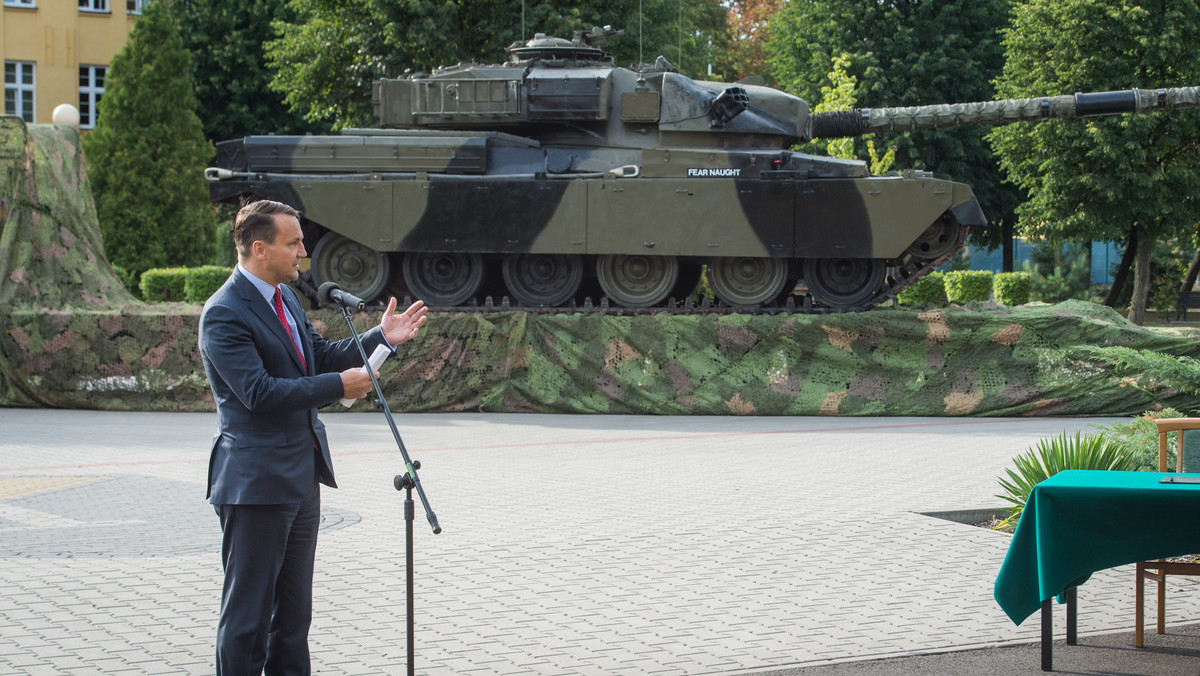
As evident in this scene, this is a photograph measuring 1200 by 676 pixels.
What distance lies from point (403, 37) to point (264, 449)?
25.6m

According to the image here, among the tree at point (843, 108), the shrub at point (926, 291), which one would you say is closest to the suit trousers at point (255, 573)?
the tree at point (843, 108)

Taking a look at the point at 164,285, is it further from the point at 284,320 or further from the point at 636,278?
the point at 284,320

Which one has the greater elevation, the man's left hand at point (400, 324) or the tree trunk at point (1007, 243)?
the tree trunk at point (1007, 243)

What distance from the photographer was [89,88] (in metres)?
39.3

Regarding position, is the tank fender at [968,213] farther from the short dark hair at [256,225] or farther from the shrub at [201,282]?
the shrub at [201,282]

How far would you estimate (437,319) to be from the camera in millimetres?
14461

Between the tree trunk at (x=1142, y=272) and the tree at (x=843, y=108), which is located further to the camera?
the tree trunk at (x=1142, y=272)

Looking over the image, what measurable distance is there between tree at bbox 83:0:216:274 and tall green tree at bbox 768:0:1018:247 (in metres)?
17.5

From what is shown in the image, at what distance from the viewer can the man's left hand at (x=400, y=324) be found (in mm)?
4613

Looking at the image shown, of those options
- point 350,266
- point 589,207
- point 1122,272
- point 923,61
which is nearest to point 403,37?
point 350,266

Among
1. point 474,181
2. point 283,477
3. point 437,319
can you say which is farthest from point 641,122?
point 283,477

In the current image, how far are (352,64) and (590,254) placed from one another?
16637mm

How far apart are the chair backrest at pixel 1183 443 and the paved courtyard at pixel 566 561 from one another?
679 millimetres

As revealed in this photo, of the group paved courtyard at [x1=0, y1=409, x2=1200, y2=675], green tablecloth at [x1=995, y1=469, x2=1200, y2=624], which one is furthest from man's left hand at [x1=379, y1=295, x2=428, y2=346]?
green tablecloth at [x1=995, y1=469, x2=1200, y2=624]
